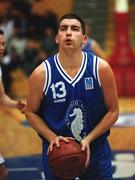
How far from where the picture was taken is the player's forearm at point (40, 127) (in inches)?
159

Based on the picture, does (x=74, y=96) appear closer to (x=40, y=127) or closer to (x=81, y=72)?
(x=81, y=72)

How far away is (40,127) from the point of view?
13.5 feet

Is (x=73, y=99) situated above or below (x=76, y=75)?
below

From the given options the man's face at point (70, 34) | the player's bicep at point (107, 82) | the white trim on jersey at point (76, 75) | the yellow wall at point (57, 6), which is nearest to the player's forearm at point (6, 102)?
the white trim on jersey at point (76, 75)

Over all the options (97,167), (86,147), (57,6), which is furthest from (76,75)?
(57,6)

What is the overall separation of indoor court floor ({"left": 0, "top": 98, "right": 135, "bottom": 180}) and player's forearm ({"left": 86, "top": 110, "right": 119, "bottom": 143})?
183 centimetres

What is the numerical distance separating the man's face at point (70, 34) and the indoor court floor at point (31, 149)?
2184 mm

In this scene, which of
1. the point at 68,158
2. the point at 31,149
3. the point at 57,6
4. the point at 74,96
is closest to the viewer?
the point at 68,158

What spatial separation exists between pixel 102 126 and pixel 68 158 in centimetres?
36

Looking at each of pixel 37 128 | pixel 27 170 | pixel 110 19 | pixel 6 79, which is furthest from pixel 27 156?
pixel 110 19

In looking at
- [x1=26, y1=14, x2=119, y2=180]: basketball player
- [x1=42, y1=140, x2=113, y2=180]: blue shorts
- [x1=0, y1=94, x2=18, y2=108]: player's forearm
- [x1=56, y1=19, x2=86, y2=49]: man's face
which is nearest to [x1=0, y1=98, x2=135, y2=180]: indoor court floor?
[x1=0, y1=94, x2=18, y2=108]: player's forearm

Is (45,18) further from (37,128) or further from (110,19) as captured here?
(37,128)

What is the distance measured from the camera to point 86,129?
4.14 m

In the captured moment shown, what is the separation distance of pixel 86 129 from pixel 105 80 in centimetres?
39
